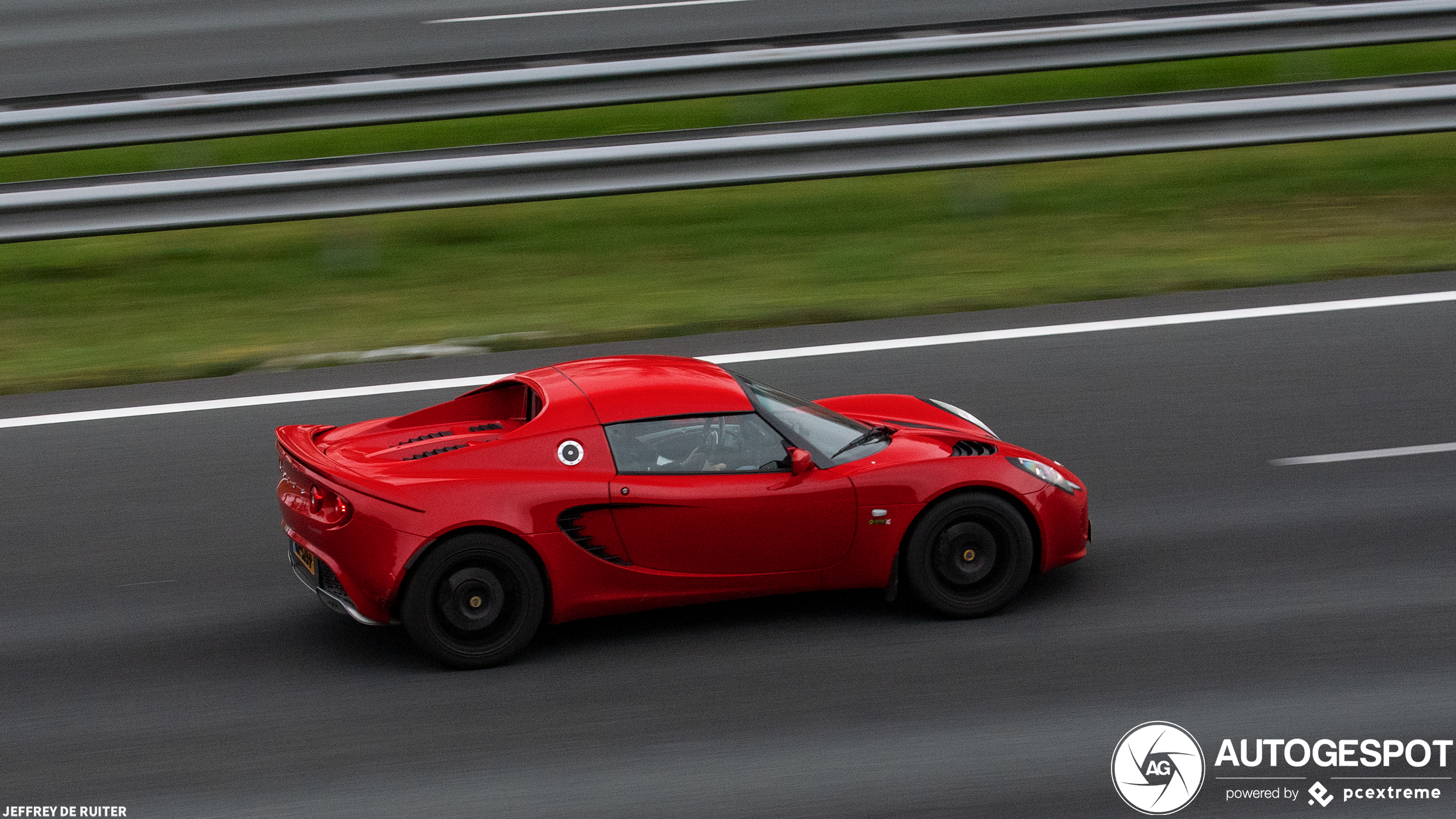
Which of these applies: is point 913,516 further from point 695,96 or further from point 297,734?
point 695,96

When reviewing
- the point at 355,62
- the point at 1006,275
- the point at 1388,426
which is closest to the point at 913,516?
the point at 1388,426

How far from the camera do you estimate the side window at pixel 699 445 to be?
616 centimetres

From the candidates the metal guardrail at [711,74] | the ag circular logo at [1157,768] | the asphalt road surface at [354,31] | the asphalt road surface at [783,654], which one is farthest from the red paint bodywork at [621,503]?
the asphalt road surface at [354,31]

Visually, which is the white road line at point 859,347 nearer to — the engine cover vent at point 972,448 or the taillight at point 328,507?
the taillight at point 328,507

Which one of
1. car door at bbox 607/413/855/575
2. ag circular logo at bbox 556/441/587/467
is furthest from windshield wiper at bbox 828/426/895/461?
ag circular logo at bbox 556/441/587/467

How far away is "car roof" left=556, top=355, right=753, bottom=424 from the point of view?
6.19 meters

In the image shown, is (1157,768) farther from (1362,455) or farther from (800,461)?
(1362,455)

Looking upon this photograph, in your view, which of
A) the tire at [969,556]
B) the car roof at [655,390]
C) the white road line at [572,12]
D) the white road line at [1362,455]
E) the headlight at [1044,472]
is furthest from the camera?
the white road line at [572,12]

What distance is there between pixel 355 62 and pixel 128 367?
5943 millimetres

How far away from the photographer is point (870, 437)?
21.4ft

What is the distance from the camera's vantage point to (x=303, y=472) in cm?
614

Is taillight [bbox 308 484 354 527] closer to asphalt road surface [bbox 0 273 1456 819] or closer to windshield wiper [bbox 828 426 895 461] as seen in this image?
asphalt road surface [bbox 0 273 1456 819]

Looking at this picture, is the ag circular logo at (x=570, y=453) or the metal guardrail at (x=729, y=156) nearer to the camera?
the ag circular logo at (x=570, y=453)

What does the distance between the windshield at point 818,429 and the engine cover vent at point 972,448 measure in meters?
0.29
